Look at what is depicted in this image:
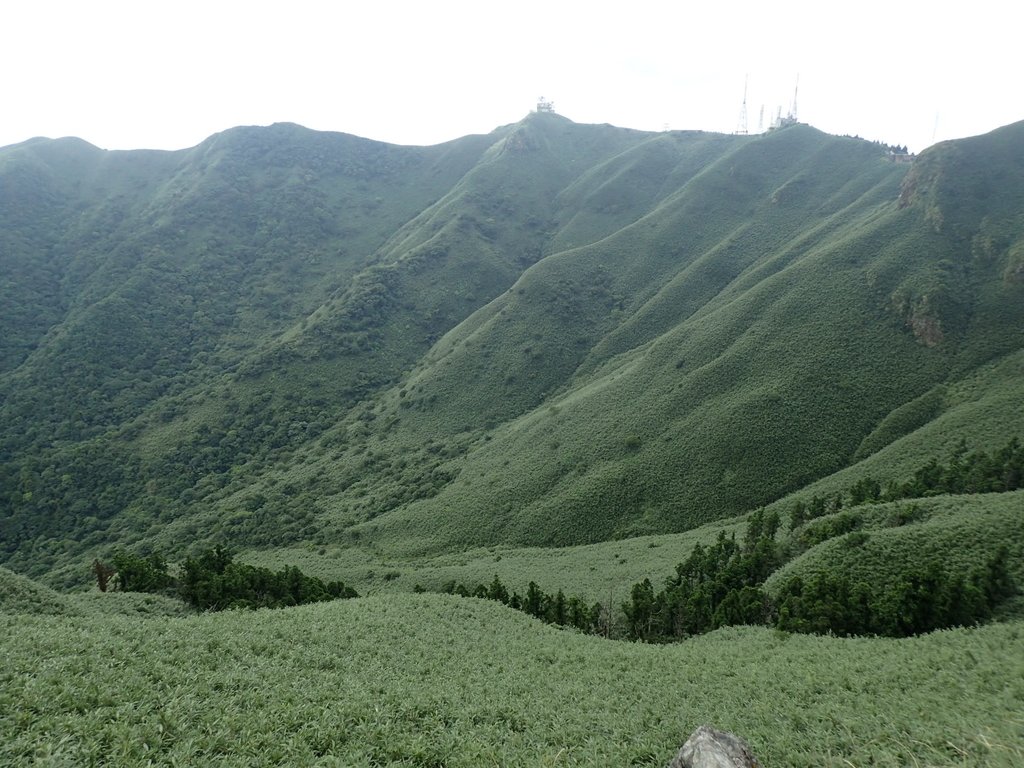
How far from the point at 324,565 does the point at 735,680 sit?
56733mm

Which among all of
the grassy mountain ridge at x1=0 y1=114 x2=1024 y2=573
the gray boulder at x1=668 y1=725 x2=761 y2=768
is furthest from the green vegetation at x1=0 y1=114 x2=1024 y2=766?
the gray boulder at x1=668 y1=725 x2=761 y2=768

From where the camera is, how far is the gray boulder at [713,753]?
11.2 metres

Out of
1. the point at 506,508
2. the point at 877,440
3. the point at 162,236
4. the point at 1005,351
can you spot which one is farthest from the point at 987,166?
the point at 162,236

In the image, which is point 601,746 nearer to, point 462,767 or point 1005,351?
point 462,767

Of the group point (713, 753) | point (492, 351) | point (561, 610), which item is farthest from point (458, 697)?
point (492, 351)

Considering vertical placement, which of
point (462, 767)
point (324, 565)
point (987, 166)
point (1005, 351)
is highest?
point (987, 166)

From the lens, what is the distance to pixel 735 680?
2053 cm

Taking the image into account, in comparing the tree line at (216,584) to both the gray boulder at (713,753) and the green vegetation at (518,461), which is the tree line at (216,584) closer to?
the green vegetation at (518,461)

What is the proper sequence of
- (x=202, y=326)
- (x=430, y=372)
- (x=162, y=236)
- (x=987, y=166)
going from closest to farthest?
(x=987, y=166), (x=430, y=372), (x=202, y=326), (x=162, y=236)

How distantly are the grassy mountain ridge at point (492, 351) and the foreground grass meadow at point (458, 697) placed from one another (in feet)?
135

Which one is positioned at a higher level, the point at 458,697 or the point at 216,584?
the point at 458,697

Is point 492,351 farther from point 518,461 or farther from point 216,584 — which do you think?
point 216,584

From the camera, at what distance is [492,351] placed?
355 ft

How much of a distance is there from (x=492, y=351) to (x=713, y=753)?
3866 inches
